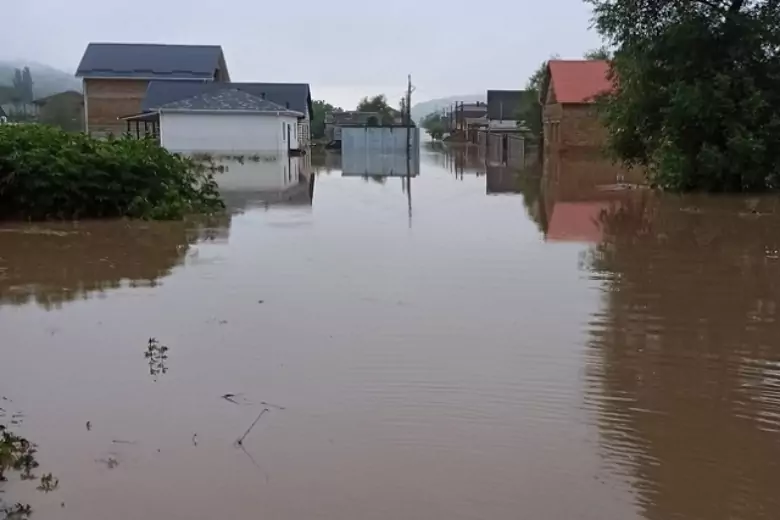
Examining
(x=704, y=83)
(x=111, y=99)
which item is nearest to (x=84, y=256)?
(x=704, y=83)

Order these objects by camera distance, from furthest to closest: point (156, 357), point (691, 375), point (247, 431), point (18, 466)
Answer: point (156, 357)
point (691, 375)
point (247, 431)
point (18, 466)

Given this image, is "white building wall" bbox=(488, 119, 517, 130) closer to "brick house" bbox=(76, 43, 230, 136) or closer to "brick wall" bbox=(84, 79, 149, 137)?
"brick house" bbox=(76, 43, 230, 136)

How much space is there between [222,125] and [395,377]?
38526 mm

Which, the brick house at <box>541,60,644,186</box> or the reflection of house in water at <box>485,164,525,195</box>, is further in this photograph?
the brick house at <box>541,60,644,186</box>

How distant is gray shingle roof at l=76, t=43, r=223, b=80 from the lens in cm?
6097

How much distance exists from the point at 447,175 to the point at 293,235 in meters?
17.9

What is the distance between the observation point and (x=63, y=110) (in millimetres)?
64125

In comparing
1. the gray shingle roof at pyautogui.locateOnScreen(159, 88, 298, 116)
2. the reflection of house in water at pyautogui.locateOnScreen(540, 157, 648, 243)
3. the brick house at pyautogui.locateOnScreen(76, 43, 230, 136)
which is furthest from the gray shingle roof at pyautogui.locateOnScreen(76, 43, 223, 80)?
the reflection of house in water at pyautogui.locateOnScreen(540, 157, 648, 243)

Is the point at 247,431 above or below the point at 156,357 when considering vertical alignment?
below

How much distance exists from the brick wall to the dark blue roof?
8434 millimetres

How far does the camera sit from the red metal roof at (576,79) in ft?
145

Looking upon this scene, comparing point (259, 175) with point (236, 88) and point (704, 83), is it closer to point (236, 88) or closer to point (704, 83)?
point (704, 83)

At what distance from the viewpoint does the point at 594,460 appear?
16.6 ft

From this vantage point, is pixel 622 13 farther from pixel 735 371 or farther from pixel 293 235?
pixel 735 371
